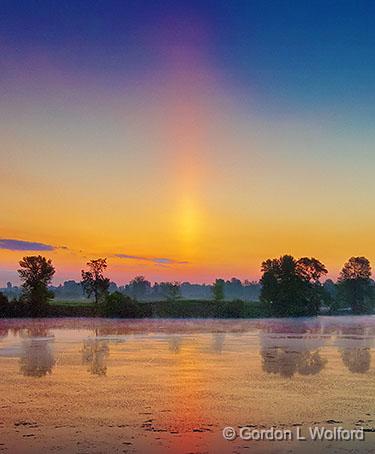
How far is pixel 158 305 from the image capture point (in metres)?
90.1

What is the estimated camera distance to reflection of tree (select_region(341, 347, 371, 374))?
23000mm

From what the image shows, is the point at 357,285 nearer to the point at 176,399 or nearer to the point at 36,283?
the point at 36,283

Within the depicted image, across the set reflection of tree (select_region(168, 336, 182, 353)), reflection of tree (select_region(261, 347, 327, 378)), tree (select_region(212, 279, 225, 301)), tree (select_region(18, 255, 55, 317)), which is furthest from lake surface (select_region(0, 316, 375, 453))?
tree (select_region(212, 279, 225, 301))

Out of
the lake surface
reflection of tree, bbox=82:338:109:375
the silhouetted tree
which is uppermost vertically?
the silhouetted tree

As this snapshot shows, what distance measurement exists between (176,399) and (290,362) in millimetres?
10507

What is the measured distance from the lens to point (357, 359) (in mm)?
26438

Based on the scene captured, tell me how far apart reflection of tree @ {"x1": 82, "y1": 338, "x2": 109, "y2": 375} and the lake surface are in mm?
54

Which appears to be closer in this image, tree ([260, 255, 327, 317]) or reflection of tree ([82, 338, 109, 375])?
reflection of tree ([82, 338, 109, 375])

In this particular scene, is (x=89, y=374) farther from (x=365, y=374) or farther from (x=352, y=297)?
(x=352, y=297)

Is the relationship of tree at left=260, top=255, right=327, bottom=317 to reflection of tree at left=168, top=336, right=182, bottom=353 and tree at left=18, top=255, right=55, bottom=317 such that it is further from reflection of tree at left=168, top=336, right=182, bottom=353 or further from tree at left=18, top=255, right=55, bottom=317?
reflection of tree at left=168, top=336, right=182, bottom=353

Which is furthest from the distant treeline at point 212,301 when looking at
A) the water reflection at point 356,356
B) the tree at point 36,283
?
the water reflection at point 356,356

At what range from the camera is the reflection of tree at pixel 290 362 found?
22.0 metres

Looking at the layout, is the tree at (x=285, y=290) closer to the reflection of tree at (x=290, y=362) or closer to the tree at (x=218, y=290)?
the tree at (x=218, y=290)

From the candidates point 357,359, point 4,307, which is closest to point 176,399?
point 357,359
